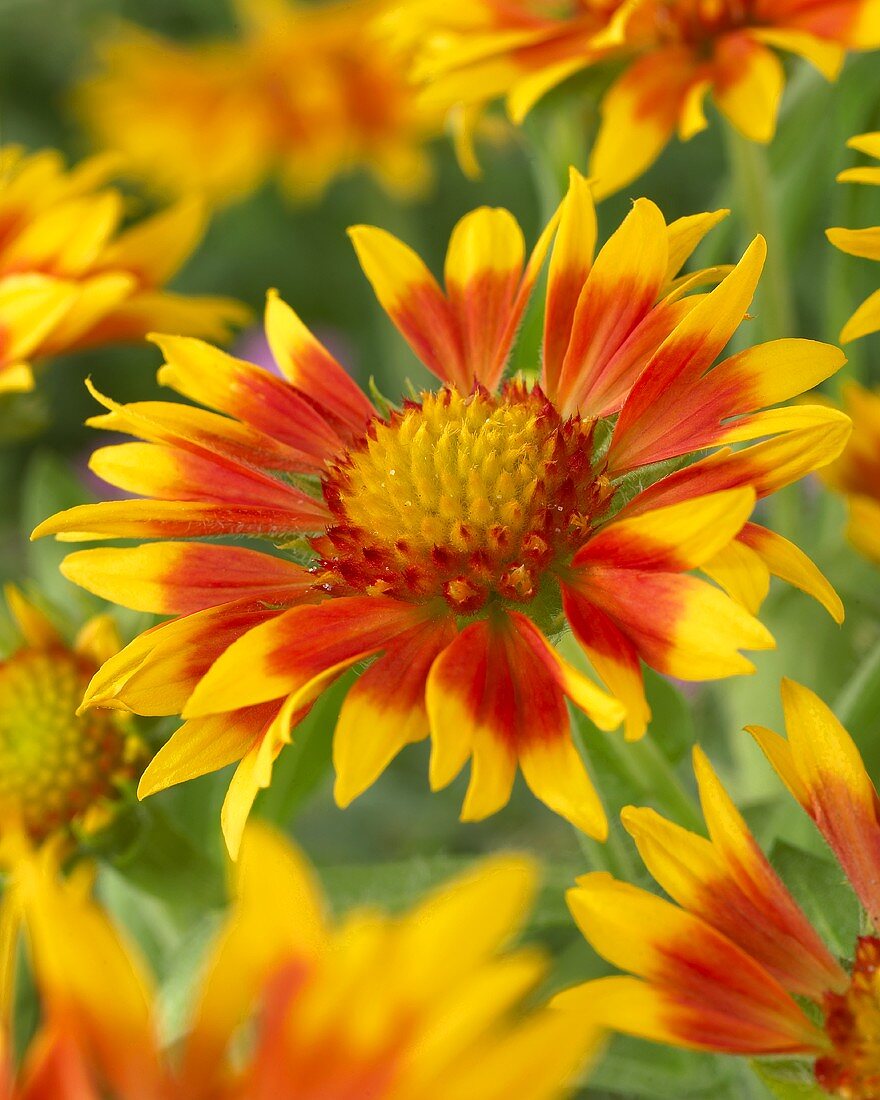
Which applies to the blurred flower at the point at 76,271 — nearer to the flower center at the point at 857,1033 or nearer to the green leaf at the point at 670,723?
the green leaf at the point at 670,723

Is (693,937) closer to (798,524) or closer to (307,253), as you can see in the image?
(798,524)

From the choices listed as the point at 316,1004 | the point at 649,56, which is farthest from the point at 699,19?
the point at 316,1004

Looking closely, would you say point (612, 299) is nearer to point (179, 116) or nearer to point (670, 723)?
point (670, 723)

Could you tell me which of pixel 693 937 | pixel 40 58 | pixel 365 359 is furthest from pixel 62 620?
pixel 40 58

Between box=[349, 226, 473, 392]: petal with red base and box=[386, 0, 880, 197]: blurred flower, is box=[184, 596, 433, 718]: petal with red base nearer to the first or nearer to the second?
box=[349, 226, 473, 392]: petal with red base

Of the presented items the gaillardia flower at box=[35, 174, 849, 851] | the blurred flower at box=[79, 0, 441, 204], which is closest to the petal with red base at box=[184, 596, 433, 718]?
the gaillardia flower at box=[35, 174, 849, 851]

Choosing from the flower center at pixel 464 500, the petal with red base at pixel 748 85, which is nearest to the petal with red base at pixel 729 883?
the flower center at pixel 464 500
